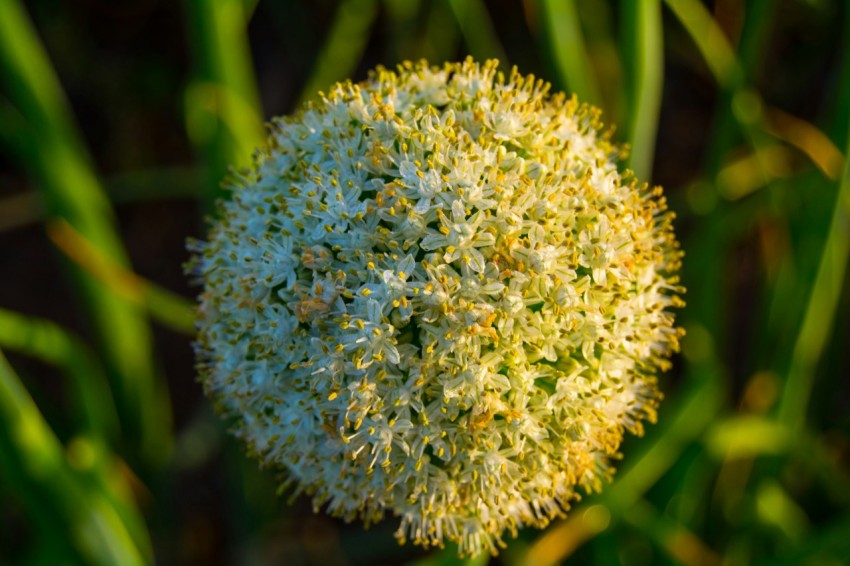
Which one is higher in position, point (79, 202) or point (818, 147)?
point (79, 202)

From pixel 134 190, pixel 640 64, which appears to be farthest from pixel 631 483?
pixel 134 190

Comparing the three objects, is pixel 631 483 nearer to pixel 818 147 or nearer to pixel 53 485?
pixel 818 147

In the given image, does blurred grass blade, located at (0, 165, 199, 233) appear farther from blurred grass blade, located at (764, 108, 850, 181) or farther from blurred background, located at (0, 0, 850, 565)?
blurred grass blade, located at (764, 108, 850, 181)

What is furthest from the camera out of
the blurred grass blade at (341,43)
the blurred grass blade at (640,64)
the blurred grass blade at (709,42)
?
the blurred grass blade at (341,43)

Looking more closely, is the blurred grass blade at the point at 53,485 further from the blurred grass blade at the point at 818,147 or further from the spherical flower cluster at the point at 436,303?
the blurred grass blade at the point at 818,147

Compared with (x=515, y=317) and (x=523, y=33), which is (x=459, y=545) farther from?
(x=523, y=33)

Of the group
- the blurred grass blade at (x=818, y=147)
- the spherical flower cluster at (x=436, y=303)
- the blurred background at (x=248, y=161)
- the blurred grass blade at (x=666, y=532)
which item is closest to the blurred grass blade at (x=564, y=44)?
the blurred background at (x=248, y=161)

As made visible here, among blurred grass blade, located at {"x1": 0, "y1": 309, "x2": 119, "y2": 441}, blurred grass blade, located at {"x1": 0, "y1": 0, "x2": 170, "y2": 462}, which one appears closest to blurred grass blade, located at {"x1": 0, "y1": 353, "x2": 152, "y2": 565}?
blurred grass blade, located at {"x1": 0, "y1": 309, "x2": 119, "y2": 441}
